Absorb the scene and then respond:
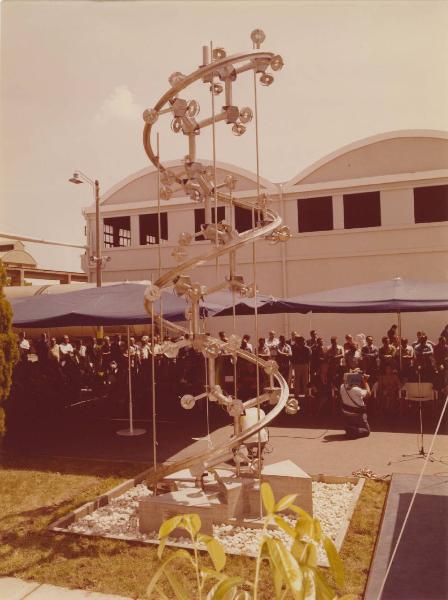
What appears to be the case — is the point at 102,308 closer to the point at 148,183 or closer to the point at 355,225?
the point at 355,225

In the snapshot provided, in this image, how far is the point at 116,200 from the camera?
28.3 metres

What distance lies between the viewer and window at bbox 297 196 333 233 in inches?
947

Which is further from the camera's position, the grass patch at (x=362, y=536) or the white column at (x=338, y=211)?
the white column at (x=338, y=211)

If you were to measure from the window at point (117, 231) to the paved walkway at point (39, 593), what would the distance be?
2428cm

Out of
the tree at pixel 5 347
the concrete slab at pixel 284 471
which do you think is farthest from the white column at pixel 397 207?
the concrete slab at pixel 284 471

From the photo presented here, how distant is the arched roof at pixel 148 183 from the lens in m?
26.2

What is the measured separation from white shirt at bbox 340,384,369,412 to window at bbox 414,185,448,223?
46.7ft

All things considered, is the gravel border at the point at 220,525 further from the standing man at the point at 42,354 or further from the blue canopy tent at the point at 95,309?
the standing man at the point at 42,354

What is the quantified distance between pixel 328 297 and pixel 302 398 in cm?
345

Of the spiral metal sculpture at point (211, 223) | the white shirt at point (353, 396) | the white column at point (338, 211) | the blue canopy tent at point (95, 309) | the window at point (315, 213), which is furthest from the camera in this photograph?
the window at point (315, 213)

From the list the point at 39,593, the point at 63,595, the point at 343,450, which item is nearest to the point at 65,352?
the point at 343,450

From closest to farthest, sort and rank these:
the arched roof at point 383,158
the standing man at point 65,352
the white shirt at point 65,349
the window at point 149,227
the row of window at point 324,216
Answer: the standing man at point 65,352 < the white shirt at point 65,349 < the row of window at point 324,216 < the arched roof at point 383,158 < the window at point 149,227

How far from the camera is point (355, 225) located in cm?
2345

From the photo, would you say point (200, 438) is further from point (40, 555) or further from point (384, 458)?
point (40, 555)
